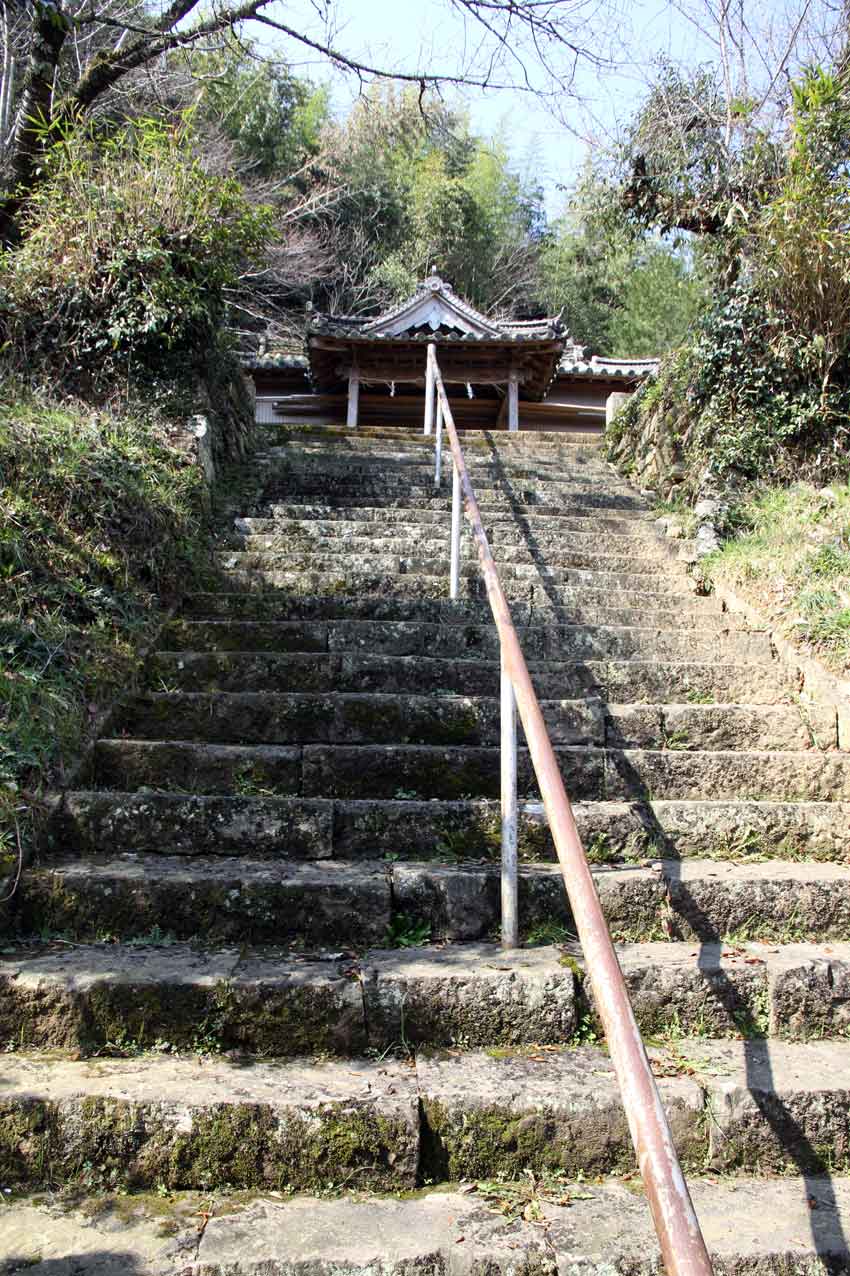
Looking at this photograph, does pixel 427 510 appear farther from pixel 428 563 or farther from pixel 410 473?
pixel 428 563

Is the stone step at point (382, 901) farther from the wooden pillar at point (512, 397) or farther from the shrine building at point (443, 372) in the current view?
the wooden pillar at point (512, 397)

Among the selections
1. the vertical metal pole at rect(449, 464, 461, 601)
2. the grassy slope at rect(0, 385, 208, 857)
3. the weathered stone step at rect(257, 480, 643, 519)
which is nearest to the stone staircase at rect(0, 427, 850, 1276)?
the grassy slope at rect(0, 385, 208, 857)

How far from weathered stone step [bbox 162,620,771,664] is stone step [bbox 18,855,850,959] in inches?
58.5

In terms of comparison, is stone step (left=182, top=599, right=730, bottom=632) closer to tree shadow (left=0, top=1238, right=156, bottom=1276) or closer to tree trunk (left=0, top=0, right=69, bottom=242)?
tree shadow (left=0, top=1238, right=156, bottom=1276)

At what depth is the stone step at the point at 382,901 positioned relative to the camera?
238 cm

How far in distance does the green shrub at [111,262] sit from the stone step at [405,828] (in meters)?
3.74

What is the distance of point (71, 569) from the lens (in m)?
3.63

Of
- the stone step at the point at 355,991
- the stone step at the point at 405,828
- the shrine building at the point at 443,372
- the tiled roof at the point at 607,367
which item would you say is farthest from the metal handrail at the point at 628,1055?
the tiled roof at the point at 607,367

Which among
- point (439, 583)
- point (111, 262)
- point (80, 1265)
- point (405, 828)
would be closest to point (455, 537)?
point (439, 583)

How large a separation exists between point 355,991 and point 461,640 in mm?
2240

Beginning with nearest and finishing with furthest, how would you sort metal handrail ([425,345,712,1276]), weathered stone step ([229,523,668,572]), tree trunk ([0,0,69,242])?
metal handrail ([425,345,712,1276]) < weathered stone step ([229,523,668,572]) < tree trunk ([0,0,69,242])

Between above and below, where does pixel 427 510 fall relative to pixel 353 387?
below

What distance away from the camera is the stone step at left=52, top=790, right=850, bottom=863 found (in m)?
2.70

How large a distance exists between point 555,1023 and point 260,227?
217 inches
